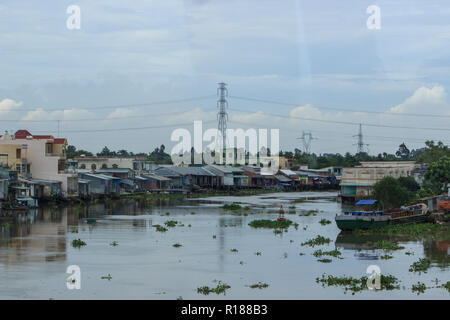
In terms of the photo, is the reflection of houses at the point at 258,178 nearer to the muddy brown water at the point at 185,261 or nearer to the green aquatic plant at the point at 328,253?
the muddy brown water at the point at 185,261

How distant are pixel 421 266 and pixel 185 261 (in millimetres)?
8985

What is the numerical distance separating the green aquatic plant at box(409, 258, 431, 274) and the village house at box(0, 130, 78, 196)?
1681 inches

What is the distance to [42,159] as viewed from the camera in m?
63.6

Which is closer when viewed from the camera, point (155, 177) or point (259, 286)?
point (259, 286)

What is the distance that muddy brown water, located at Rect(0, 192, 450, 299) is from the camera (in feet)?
69.5

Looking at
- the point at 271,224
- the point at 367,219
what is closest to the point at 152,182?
the point at 271,224

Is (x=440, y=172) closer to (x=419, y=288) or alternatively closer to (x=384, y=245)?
(x=384, y=245)

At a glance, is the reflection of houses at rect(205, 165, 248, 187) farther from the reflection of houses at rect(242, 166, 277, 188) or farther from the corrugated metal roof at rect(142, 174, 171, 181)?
the corrugated metal roof at rect(142, 174, 171, 181)

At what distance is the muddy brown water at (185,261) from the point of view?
2119 cm

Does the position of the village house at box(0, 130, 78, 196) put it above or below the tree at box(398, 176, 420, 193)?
above

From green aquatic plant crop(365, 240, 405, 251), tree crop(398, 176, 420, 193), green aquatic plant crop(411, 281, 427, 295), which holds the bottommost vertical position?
green aquatic plant crop(411, 281, 427, 295)

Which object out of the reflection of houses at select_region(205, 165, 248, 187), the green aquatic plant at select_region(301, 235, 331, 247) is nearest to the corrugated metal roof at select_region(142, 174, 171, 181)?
the reflection of houses at select_region(205, 165, 248, 187)

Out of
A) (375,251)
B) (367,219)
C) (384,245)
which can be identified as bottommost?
(375,251)
